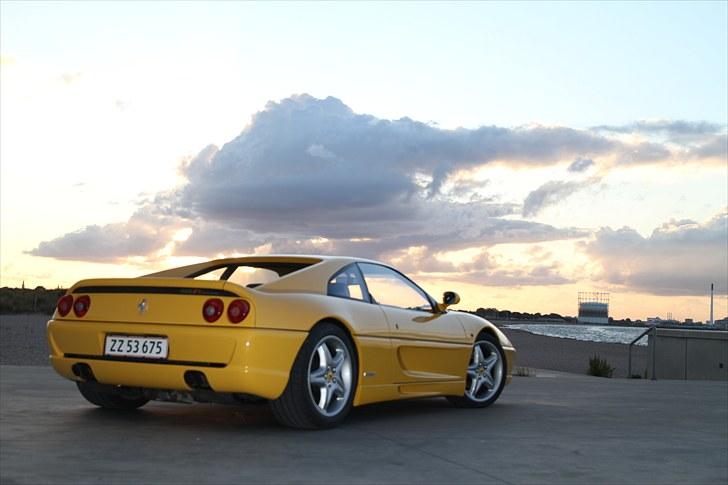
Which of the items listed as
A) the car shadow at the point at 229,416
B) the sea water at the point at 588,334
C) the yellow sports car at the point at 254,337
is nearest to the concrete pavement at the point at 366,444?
the car shadow at the point at 229,416

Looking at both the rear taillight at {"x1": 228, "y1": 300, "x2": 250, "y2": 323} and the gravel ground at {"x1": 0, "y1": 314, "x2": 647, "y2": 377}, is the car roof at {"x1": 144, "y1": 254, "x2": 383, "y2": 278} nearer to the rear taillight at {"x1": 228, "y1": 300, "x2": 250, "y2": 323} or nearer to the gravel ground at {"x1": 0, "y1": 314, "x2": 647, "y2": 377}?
the rear taillight at {"x1": 228, "y1": 300, "x2": 250, "y2": 323}

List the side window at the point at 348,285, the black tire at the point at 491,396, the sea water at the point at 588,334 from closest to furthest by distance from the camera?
1. the side window at the point at 348,285
2. the black tire at the point at 491,396
3. the sea water at the point at 588,334

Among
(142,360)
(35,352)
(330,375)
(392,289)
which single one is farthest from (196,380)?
(35,352)

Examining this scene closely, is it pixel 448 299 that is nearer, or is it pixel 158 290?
pixel 158 290

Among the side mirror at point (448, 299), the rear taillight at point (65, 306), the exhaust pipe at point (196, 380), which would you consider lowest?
the exhaust pipe at point (196, 380)

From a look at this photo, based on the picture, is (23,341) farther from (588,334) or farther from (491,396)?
(588,334)

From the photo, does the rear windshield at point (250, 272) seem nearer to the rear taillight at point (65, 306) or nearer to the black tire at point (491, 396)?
the rear taillight at point (65, 306)

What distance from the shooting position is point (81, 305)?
7488 mm

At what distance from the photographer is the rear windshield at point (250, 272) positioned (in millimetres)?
7993

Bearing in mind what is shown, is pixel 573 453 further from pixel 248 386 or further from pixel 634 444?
pixel 248 386

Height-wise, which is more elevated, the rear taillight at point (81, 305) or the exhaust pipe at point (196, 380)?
the rear taillight at point (81, 305)

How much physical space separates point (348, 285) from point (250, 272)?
32.0 inches

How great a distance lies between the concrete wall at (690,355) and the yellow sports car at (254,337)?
51.9 feet

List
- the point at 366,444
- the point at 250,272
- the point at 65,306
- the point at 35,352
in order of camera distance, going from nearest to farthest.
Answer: the point at 366,444, the point at 65,306, the point at 250,272, the point at 35,352
